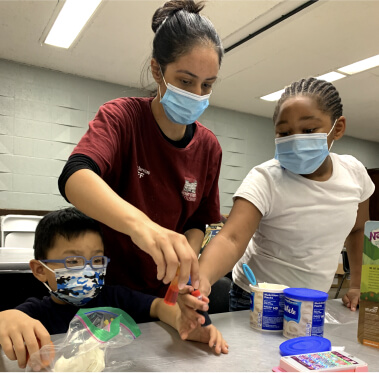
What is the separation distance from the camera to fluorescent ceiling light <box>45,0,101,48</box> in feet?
10.1

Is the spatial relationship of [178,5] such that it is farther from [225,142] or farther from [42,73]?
[225,142]

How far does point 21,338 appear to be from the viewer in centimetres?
62

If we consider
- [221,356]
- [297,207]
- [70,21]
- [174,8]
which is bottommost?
[221,356]

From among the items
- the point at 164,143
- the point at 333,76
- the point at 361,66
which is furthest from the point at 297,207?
the point at 333,76

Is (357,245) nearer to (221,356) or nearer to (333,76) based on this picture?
(221,356)

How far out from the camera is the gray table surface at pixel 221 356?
65cm

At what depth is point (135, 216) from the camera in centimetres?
62

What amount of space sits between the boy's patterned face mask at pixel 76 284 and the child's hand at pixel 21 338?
32cm

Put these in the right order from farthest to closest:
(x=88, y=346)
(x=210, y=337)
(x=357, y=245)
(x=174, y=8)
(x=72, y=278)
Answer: (x=357, y=245) → (x=174, y=8) → (x=72, y=278) → (x=210, y=337) → (x=88, y=346)

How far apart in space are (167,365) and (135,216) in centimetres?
28

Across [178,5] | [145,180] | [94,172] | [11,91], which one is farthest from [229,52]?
[94,172]

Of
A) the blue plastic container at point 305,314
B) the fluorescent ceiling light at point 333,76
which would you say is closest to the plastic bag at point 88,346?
the blue plastic container at point 305,314

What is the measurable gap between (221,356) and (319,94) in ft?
2.77

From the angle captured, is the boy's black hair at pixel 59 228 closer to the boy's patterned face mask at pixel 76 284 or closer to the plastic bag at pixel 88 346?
the boy's patterned face mask at pixel 76 284
